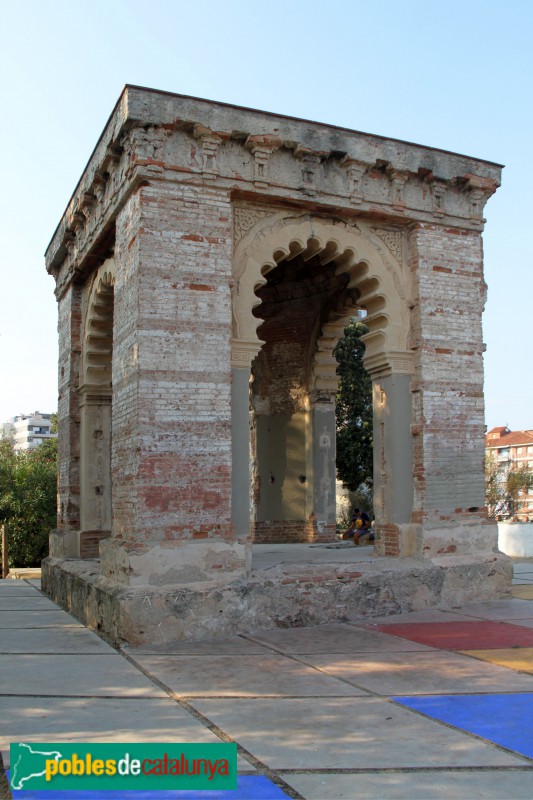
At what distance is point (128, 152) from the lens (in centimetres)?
849

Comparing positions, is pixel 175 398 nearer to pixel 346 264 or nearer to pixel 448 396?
pixel 346 264

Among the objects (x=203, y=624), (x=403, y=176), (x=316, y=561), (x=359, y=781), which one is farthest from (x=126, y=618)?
(x=403, y=176)

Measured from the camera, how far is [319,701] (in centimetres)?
550

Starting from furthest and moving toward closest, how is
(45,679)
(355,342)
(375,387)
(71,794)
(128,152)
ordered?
1. (355,342)
2. (375,387)
3. (128,152)
4. (45,679)
5. (71,794)

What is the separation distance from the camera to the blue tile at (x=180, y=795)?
381 centimetres

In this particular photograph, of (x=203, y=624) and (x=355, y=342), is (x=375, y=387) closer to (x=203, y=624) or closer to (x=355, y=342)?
(x=203, y=624)

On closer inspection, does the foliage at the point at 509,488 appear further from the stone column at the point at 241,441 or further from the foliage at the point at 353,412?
the stone column at the point at 241,441

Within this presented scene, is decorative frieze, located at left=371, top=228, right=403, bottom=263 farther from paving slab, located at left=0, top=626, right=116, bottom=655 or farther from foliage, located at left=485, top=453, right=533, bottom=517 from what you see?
foliage, located at left=485, top=453, right=533, bottom=517

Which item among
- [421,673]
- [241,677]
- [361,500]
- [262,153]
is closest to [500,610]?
[421,673]

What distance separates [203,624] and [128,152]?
5080mm

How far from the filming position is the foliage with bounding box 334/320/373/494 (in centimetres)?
2361

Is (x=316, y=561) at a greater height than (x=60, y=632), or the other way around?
(x=316, y=561)

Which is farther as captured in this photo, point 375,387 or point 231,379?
point 375,387

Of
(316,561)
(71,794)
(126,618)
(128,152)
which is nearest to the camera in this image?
(71,794)
